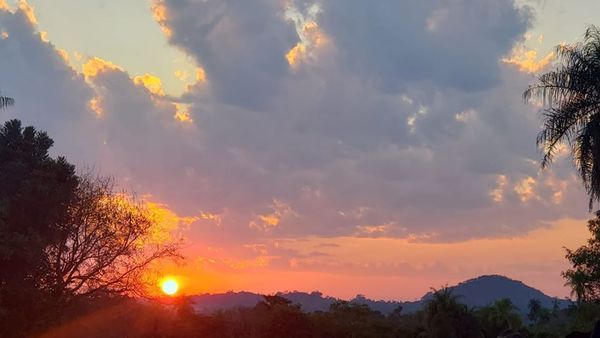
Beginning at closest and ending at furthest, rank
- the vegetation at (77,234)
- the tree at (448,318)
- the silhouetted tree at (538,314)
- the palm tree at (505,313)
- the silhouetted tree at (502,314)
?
the vegetation at (77,234), the tree at (448,318), the silhouetted tree at (502,314), the palm tree at (505,313), the silhouetted tree at (538,314)

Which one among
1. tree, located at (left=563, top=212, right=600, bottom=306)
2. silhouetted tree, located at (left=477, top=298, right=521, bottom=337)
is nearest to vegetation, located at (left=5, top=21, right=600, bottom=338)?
tree, located at (left=563, top=212, right=600, bottom=306)

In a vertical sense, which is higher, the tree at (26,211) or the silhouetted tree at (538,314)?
the silhouetted tree at (538,314)

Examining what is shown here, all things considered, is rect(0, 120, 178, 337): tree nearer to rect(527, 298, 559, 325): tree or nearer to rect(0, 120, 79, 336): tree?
rect(0, 120, 79, 336): tree

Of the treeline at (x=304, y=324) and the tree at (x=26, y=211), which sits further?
the treeline at (x=304, y=324)

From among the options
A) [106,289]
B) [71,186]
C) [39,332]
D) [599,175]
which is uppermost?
[71,186]

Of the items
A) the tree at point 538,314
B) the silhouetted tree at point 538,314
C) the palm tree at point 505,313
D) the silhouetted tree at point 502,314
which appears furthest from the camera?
the tree at point 538,314

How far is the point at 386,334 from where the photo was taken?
201 feet

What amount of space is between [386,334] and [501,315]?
3122cm

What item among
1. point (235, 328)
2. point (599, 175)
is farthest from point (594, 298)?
point (235, 328)

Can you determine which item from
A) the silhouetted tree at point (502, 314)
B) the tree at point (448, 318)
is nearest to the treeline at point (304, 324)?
the tree at point (448, 318)

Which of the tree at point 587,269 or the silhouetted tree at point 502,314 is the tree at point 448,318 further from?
the tree at point 587,269

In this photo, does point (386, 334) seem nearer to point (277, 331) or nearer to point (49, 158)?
point (277, 331)

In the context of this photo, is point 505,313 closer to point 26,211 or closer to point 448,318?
point 448,318

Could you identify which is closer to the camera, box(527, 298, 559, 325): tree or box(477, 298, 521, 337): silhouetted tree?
box(477, 298, 521, 337): silhouetted tree
